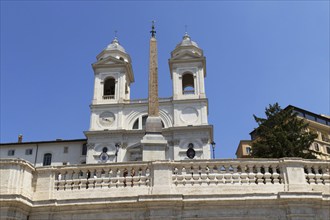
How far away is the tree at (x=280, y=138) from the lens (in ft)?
111

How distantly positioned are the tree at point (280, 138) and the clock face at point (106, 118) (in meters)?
25.6

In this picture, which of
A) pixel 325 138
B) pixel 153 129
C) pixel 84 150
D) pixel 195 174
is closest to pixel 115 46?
pixel 84 150

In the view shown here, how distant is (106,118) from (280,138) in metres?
31.2

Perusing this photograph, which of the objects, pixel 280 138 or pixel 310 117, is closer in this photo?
pixel 280 138

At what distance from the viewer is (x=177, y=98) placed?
60719mm

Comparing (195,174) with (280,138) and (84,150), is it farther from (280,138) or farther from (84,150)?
(84,150)

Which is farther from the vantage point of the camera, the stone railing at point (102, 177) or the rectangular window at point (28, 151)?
the rectangular window at point (28, 151)

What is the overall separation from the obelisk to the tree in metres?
15.9

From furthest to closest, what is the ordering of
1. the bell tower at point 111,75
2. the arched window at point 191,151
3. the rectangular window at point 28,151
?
the rectangular window at point 28,151 < the bell tower at point 111,75 < the arched window at point 191,151

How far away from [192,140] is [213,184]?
43381 millimetres

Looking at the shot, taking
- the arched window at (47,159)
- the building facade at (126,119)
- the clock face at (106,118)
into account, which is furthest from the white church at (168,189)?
the arched window at (47,159)

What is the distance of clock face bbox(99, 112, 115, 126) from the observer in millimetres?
59875

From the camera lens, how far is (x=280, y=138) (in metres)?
34.9

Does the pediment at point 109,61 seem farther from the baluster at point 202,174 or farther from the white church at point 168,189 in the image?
the baluster at point 202,174
